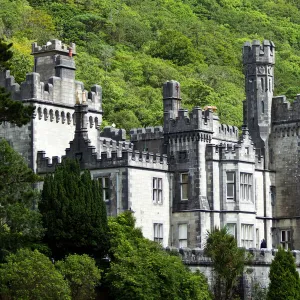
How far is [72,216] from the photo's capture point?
6241 cm

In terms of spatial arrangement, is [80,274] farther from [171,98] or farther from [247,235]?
[171,98]

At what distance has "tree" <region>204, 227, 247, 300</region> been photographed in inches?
2527

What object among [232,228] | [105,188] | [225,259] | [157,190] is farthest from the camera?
[232,228]

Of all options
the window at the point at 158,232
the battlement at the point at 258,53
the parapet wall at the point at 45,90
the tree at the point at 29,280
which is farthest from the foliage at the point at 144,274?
the battlement at the point at 258,53

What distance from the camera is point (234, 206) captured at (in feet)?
237

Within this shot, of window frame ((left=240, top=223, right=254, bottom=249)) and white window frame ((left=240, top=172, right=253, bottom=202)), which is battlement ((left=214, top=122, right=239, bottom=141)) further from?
window frame ((left=240, top=223, right=254, bottom=249))

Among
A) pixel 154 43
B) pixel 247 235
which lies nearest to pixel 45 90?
pixel 247 235

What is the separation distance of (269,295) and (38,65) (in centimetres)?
2035

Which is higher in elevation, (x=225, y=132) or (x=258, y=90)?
(x=258, y=90)

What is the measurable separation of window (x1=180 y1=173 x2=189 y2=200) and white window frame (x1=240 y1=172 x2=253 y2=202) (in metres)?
2.95

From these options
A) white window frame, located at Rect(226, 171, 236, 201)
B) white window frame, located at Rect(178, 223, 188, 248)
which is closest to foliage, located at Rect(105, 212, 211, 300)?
white window frame, located at Rect(178, 223, 188, 248)

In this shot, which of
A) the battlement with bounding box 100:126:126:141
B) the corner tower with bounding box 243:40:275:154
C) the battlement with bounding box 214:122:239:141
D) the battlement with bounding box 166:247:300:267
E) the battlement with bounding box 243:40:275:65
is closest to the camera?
the battlement with bounding box 166:247:300:267

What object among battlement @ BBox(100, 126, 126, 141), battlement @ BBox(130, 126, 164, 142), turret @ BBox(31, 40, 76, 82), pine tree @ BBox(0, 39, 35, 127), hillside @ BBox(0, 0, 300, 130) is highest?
hillside @ BBox(0, 0, 300, 130)

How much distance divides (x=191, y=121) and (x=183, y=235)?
19.4 feet
